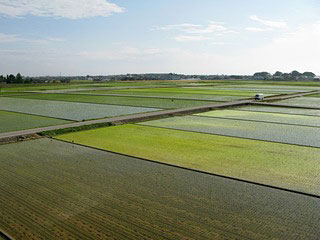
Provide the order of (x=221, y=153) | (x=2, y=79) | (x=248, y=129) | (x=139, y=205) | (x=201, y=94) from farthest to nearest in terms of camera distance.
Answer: (x=2, y=79), (x=201, y=94), (x=248, y=129), (x=221, y=153), (x=139, y=205)

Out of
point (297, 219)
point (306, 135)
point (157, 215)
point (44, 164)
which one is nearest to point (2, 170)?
point (44, 164)

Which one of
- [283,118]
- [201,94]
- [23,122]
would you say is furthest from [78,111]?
[201,94]

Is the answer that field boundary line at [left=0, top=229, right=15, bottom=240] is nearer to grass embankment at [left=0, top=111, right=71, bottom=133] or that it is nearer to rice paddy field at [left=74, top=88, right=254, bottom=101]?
grass embankment at [left=0, top=111, right=71, bottom=133]

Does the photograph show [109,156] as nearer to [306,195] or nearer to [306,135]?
[306,195]

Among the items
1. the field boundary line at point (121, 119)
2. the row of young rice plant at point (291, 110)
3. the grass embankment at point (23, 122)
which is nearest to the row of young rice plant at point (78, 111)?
the grass embankment at point (23, 122)

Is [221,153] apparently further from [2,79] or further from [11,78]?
[2,79]

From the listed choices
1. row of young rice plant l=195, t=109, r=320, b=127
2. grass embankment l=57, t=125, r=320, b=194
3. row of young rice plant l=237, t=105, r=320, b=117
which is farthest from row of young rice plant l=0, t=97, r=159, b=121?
row of young rice plant l=237, t=105, r=320, b=117
